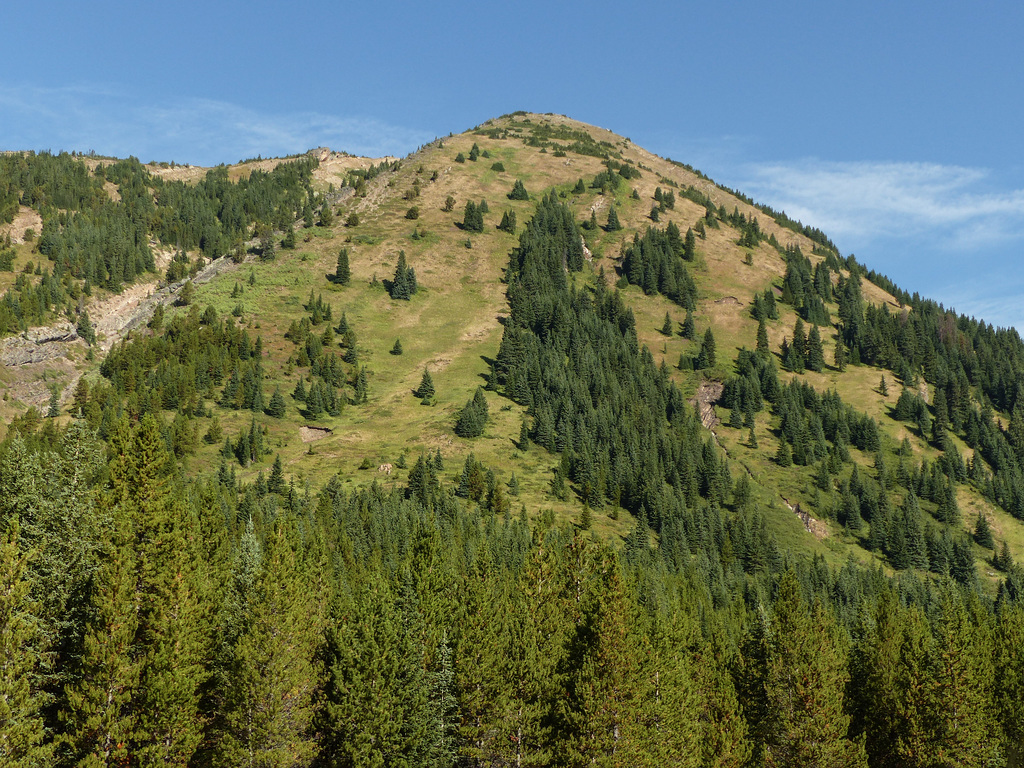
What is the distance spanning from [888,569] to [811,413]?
162 feet

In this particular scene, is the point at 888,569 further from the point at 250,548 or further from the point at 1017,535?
the point at 250,548

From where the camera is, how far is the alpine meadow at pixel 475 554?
141ft

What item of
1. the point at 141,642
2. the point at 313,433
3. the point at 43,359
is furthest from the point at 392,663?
the point at 43,359

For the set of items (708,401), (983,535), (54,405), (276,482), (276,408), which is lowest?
(276,482)

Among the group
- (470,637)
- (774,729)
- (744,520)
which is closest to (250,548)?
(470,637)

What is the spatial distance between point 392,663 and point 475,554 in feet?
111

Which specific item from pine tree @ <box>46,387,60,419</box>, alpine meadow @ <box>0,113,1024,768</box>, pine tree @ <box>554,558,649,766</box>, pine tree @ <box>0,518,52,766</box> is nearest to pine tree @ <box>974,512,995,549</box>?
alpine meadow @ <box>0,113,1024,768</box>

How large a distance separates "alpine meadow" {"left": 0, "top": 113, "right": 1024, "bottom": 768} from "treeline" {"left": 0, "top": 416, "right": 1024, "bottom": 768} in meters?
0.22

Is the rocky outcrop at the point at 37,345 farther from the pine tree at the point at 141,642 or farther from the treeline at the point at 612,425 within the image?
the pine tree at the point at 141,642

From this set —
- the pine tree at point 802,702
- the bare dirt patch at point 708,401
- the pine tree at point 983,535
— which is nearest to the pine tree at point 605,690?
the pine tree at point 802,702

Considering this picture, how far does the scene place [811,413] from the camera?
18488cm

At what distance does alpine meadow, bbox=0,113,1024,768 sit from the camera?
4303 centimetres

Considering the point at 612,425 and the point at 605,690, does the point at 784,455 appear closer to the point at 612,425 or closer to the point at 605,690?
the point at 612,425

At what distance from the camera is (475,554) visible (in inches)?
3132
